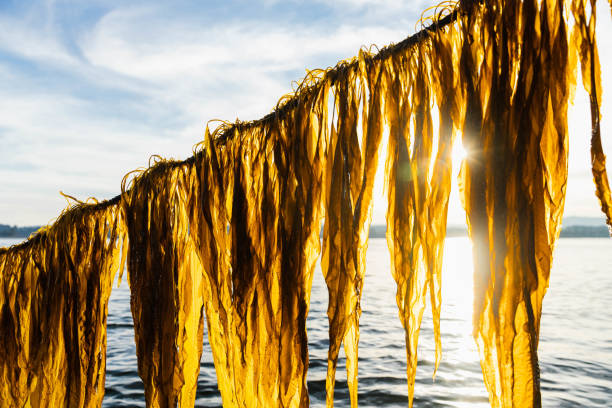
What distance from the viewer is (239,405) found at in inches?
78.0

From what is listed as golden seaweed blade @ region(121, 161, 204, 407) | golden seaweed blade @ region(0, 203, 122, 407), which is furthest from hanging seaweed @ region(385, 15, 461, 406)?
golden seaweed blade @ region(0, 203, 122, 407)

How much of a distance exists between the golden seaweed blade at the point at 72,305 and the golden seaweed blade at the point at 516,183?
2.24 metres

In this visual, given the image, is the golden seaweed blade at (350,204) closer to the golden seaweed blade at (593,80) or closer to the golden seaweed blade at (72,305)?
the golden seaweed blade at (593,80)

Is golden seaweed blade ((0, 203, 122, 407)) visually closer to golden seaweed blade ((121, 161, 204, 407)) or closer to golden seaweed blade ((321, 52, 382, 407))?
golden seaweed blade ((121, 161, 204, 407))

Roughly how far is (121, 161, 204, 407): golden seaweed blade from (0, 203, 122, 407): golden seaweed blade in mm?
405

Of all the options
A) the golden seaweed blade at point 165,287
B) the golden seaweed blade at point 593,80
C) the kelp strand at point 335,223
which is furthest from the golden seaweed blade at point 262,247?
the golden seaweed blade at point 593,80

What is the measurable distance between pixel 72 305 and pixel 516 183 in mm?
2752

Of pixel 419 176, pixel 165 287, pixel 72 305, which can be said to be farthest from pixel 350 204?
pixel 72 305

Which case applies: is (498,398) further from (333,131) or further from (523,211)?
(333,131)

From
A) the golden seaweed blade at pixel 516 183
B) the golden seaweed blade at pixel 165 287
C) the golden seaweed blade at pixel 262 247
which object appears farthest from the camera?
the golden seaweed blade at pixel 165 287

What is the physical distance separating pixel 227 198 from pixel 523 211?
1.40 meters

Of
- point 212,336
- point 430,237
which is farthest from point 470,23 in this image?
point 212,336

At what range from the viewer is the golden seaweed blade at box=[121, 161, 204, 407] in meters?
2.32

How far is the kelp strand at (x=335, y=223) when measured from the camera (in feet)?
4.18
